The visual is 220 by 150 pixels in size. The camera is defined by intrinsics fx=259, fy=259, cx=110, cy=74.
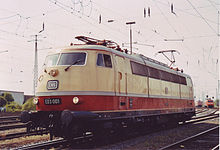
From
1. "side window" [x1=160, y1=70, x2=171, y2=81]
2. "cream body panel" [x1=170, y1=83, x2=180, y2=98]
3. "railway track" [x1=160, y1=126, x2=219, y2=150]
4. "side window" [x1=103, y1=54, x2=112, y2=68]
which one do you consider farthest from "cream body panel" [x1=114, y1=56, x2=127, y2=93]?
"cream body panel" [x1=170, y1=83, x2=180, y2=98]

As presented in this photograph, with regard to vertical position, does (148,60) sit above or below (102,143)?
above

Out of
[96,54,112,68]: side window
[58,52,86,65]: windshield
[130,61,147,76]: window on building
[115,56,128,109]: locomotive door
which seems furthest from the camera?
[130,61,147,76]: window on building

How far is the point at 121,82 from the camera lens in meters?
11.4

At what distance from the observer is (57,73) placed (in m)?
10.1

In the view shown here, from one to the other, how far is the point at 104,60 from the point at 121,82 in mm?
1365

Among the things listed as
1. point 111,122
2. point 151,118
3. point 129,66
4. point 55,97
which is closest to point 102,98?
point 111,122

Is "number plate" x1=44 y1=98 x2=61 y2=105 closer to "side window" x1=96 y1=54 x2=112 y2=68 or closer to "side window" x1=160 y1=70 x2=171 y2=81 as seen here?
"side window" x1=96 y1=54 x2=112 y2=68

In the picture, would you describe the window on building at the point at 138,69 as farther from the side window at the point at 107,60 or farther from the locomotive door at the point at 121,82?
the side window at the point at 107,60

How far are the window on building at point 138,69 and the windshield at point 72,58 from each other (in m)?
3.18

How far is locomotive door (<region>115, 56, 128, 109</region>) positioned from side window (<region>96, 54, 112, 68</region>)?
55 centimetres

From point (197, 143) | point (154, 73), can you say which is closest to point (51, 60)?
point (154, 73)

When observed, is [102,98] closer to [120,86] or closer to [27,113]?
[120,86]

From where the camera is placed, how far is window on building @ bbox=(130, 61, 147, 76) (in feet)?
41.9

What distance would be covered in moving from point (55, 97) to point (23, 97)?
65.1m
